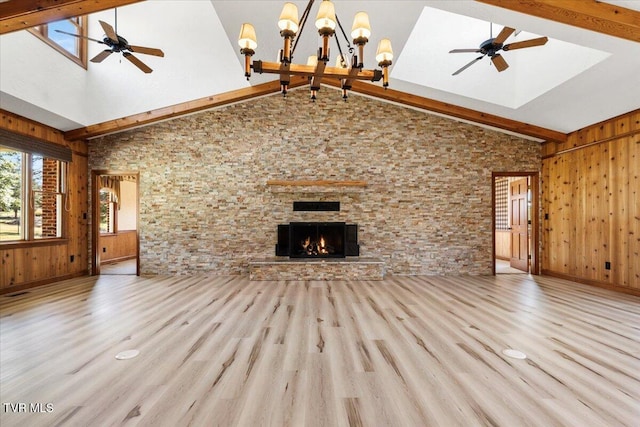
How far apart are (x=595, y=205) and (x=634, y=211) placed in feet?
2.18

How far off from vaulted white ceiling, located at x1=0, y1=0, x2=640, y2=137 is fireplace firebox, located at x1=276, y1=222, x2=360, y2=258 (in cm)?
283

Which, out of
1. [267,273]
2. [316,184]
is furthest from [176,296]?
[316,184]

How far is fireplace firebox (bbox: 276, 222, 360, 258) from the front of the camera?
6430 mm

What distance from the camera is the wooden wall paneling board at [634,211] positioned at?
475cm

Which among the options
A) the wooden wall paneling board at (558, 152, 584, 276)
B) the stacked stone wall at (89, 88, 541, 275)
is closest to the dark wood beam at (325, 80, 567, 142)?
the stacked stone wall at (89, 88, 541, 275)

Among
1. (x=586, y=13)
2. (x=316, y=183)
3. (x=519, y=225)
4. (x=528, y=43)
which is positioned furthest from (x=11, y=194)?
(x=519, y=225)

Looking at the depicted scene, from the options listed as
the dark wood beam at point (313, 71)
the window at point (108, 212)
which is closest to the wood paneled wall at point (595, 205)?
the dark wood beam at point (313, 71)

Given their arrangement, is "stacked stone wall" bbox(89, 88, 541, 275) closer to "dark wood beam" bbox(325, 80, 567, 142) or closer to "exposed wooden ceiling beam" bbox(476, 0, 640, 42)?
"dark wood beam" bbox(325, 80, 567, 142)

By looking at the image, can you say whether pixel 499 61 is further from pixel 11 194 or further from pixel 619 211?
pixel 11 194

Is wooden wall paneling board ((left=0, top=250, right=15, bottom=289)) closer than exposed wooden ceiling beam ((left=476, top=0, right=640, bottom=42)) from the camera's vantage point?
No

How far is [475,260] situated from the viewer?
21.5ft

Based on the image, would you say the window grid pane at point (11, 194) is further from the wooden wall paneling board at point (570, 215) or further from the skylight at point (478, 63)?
the wooden wall paneling board at point (570, 215)

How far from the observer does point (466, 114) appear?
6.08 m

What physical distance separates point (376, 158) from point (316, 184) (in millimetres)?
1374
